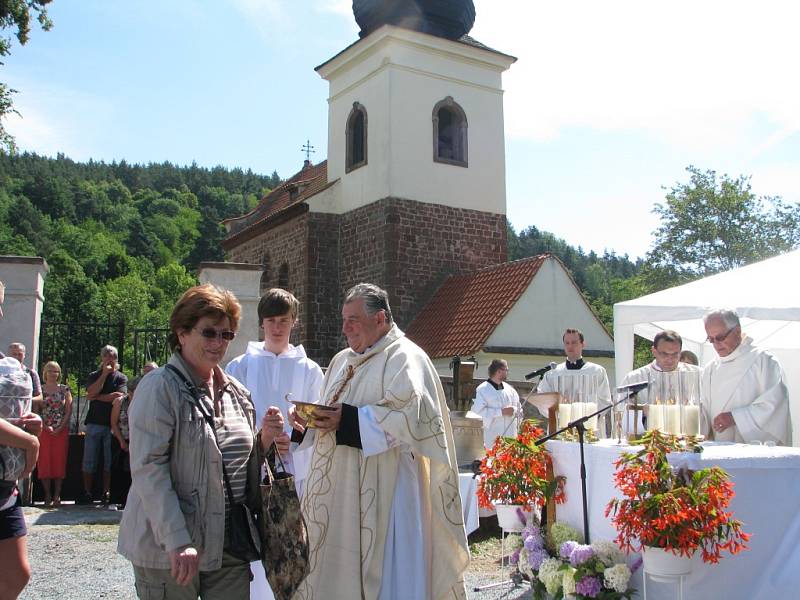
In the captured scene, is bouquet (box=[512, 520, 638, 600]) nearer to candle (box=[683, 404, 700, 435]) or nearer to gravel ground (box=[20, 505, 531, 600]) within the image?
candle (box=[683, 404, 700, 435])

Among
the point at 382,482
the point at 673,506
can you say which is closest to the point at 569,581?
the point at 673,506

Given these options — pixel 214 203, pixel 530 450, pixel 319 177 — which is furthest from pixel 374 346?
pixel 214 203

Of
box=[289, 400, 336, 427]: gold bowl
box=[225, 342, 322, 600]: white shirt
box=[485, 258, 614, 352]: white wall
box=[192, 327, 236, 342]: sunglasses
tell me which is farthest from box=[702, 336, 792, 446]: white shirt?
box=[485, 258, 614, 352]: white wall

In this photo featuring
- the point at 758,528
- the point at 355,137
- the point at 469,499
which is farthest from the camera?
the point at 355,137

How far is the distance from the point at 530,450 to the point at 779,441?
5.90 feet

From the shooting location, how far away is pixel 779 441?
595cm

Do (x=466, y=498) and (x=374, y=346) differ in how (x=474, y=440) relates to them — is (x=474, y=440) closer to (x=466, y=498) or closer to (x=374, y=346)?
(x=466, y=498)

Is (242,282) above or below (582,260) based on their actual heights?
below

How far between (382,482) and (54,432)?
7.65m

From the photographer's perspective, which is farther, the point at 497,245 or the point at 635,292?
the point at 635,292

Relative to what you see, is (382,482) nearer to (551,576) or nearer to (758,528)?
(551,576)

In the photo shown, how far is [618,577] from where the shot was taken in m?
4.82

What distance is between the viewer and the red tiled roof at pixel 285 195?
101 feet

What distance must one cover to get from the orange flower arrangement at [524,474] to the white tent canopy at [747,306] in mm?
2783
